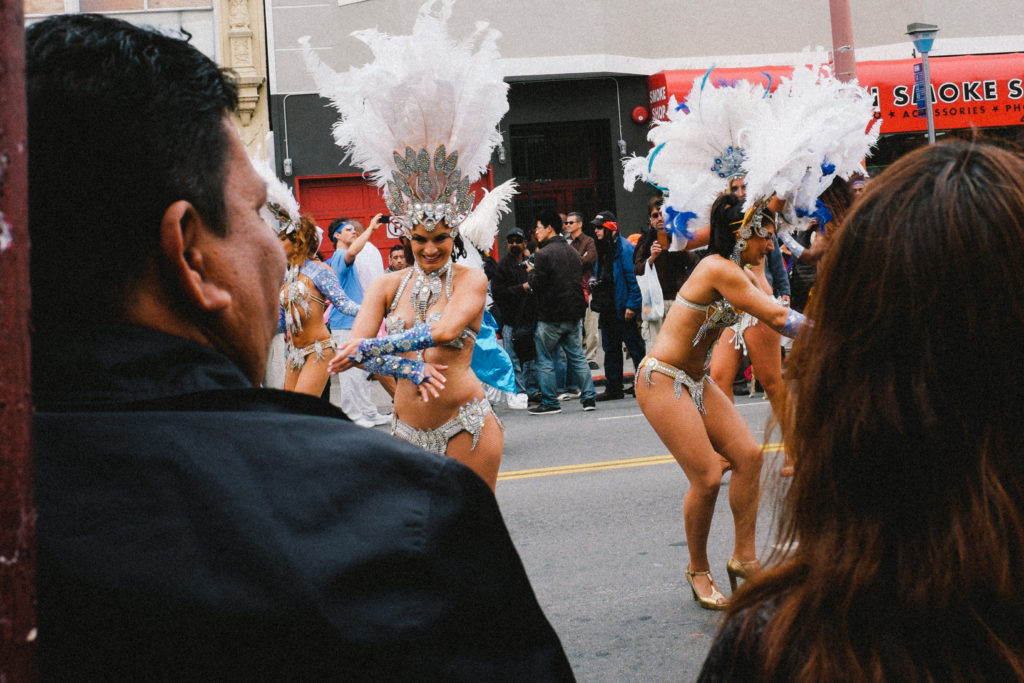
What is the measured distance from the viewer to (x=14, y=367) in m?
0.85

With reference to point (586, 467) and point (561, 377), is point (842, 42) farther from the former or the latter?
point (586, 467)

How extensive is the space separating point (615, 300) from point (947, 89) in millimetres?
11019

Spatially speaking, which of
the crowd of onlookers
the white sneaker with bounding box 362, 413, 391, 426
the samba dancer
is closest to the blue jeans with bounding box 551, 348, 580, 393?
the crowd of onlookers

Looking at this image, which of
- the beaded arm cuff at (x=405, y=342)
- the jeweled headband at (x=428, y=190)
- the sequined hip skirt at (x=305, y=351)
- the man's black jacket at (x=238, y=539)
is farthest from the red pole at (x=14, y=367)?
the sequined hip skirt at (x=305, y=351)

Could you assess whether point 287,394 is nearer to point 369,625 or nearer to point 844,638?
point 369,625

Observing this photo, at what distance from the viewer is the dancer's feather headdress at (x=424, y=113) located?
16.7ft

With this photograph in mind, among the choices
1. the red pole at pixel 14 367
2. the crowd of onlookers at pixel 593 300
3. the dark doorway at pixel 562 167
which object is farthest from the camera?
the dark doorway at pixel 562 167

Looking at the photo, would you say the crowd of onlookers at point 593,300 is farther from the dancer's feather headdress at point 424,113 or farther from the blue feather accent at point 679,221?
the dancer's feather headdress at point 424,113

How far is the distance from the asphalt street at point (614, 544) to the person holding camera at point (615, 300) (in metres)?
2.33

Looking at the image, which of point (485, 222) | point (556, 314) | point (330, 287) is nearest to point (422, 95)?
point (485, 222)

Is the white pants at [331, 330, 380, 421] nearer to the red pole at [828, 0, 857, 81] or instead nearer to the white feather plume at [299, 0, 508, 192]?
the white feather plume at [299, 0, 508, 192]

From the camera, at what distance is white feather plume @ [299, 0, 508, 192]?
16.7 ft

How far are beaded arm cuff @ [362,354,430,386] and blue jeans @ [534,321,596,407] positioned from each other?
709cm

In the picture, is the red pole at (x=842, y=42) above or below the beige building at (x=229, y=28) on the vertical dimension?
below
